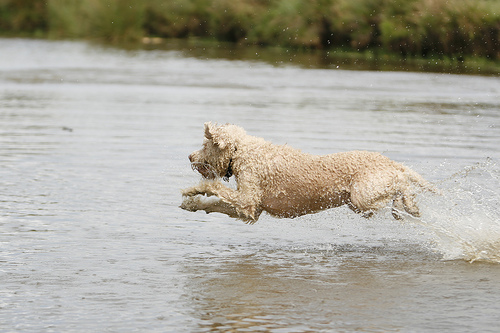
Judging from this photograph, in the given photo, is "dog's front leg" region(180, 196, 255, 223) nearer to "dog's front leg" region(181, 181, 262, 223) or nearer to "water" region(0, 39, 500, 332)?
"dog's front leg" region(181, 181, 262, 223)

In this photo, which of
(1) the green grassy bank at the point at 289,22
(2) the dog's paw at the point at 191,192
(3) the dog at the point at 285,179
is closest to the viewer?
(3) the dog at the point at 285,179

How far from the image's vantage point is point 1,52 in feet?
117

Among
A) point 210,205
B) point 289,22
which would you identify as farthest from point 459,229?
point 289,22

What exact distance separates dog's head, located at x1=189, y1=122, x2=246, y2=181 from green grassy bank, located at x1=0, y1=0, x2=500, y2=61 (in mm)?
24383

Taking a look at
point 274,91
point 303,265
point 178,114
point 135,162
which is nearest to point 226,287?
point 303,265

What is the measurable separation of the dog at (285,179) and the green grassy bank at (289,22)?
24188 mm

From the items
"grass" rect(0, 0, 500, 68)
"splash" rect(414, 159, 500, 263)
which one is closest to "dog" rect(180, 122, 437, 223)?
"splash" rect(414, 159, 500, 263)

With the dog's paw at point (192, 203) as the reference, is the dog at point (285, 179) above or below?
above

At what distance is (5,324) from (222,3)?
41000 mm

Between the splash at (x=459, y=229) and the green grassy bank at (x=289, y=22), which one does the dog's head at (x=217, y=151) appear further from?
the green grassy bank at (x=289, y=22)

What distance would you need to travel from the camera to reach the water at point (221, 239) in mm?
6156

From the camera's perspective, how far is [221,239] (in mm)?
8414

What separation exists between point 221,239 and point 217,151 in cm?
103

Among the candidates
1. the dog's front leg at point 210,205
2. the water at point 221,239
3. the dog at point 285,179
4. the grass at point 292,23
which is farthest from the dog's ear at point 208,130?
the grass at point 292,23
